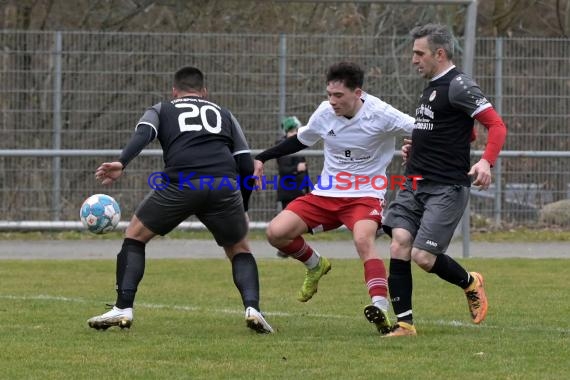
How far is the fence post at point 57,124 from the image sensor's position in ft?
54.1

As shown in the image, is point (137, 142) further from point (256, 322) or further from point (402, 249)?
point (402, 249)

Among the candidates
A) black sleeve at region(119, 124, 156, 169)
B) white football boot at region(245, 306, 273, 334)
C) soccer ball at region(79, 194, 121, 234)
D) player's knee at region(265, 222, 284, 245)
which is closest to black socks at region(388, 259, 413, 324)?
white football boot at region(245, 306, 273, 334)

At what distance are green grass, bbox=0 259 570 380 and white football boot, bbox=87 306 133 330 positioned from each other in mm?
60

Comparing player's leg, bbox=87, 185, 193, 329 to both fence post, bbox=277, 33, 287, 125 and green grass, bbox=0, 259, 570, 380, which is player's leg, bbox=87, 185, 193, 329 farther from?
fence post, bbox=277, 33, 287, 125

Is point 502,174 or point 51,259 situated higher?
point 502,174

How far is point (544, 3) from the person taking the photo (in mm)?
25438

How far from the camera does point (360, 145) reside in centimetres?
872

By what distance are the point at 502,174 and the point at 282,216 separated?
8.60 m

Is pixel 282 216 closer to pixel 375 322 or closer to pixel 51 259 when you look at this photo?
pixel 375 322

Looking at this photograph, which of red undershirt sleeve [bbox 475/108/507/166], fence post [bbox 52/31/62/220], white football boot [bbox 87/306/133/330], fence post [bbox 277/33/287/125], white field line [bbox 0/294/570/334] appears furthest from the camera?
fence post [bbox 277/33/287/125]

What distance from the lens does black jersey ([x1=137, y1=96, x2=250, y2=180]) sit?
8328mm

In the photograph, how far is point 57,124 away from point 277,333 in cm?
903

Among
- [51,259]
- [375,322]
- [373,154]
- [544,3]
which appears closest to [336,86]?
[373,154]

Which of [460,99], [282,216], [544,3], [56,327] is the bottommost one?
[56,327]
